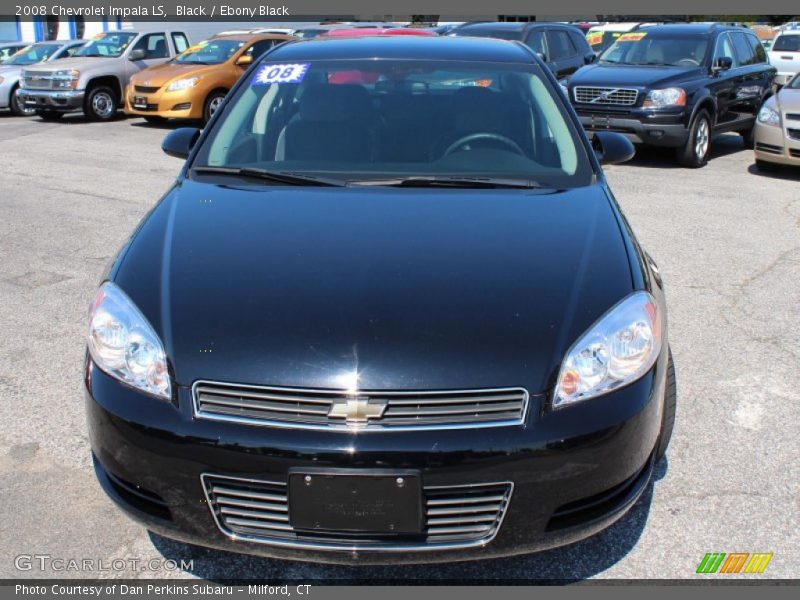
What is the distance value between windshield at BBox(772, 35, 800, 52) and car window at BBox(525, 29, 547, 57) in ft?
32.7

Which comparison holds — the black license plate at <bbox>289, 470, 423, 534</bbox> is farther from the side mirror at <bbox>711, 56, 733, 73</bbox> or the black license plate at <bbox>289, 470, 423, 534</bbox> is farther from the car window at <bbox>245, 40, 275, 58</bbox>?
the car window at <bbox>245, 40, 275, 58</bbox>

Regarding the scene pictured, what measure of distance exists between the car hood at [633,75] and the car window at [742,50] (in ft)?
4.32

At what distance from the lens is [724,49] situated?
11.5m

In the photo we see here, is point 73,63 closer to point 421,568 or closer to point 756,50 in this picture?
point 756,50

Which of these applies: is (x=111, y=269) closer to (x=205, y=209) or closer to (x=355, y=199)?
(x=205, y=209)

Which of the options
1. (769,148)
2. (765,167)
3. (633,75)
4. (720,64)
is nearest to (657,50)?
(720,64)

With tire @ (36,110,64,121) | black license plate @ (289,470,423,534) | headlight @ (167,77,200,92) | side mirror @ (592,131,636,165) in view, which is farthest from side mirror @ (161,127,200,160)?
tire @ (36,110,64,121)

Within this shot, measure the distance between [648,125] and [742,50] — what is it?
2846 millimetres

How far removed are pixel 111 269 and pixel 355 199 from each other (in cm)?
95

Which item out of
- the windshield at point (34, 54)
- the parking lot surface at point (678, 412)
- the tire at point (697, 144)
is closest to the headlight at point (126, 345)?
the parking lot surface at point (678, 412)

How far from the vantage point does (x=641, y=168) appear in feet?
35.1

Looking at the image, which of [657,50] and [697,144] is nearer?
[697,144]

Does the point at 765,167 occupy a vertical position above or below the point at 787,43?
below

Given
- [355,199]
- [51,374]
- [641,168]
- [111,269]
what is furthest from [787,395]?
[641,168]
